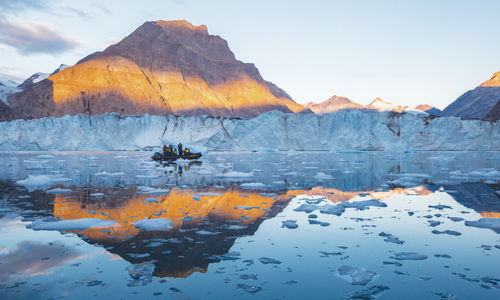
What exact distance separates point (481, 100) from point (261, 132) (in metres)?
111

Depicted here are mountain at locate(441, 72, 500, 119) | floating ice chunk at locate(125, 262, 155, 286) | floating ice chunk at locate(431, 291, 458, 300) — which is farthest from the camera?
mountain at locate(441, 72, 500, 119)

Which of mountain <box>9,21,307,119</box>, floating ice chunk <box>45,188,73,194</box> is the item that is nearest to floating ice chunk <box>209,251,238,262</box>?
floating ice chunk <box>45,188,73,194</box>

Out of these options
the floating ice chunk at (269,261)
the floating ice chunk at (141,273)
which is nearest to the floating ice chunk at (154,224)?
the floating ice chunk at (141,273)

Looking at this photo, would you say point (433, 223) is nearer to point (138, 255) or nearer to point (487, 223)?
point (487, 223)

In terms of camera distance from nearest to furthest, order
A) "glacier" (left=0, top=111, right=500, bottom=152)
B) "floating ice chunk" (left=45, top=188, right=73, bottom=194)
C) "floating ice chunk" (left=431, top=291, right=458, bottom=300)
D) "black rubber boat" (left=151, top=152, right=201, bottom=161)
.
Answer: "floating ice chunk" (left=431, top=291, right=458, bottom=300) < "floating ice chunk" (left=45, top=188, right=73, bottom=194) < "black rubber boat" (left=151, top=152, right=201, bottom=161) < "glacier" (left=0, top=111, right=500, bottom=152)

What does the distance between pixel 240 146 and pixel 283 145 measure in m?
4.53

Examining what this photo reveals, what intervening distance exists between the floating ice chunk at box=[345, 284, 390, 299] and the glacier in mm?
29698

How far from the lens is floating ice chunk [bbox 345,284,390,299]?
2377 mm

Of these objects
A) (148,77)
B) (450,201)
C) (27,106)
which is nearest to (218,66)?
(148,77)

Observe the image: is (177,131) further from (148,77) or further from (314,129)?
(148,77)

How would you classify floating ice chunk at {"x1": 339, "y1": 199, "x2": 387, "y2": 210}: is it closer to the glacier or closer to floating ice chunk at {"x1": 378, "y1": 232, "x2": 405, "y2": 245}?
floating ice chunk at {"x1": 378, "y1": 232, "x2": 405, "y2": 245}

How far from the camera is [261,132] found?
32531 millimetres

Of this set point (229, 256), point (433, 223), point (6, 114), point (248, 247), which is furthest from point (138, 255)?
point (6, 114)

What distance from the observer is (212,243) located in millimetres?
3502
